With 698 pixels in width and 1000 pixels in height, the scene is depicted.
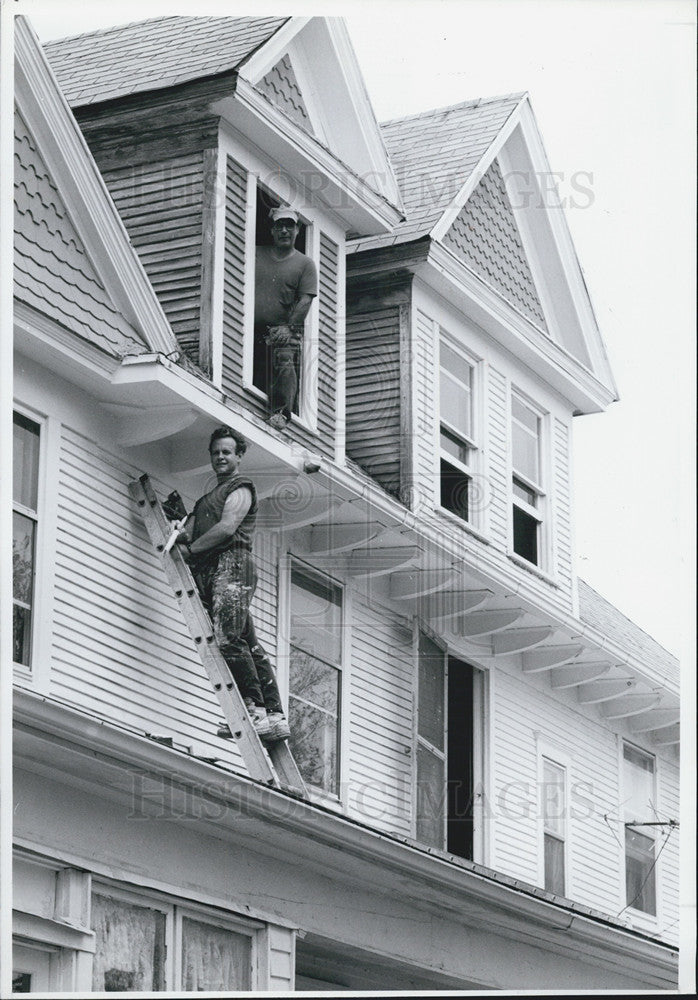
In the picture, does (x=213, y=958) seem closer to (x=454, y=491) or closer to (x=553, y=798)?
(x=454, y=491)

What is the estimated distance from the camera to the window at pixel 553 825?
62.1 ft

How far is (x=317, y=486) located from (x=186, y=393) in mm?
1805

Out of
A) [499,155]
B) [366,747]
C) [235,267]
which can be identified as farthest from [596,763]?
[235,267]

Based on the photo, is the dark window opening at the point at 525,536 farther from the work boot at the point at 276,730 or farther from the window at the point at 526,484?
the work boot at the point at 276,730

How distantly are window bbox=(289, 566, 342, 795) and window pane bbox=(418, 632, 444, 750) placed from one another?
136 centimetres

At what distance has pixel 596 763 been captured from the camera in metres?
20.0

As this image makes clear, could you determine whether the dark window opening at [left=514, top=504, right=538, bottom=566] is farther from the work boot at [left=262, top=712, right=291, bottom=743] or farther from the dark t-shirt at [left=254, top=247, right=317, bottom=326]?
the work boot at [left=262, top=712, right=291, bottom=743]

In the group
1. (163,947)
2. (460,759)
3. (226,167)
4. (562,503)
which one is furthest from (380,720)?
(226,167)

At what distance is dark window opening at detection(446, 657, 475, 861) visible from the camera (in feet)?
58.2

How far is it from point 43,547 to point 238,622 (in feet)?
5.40

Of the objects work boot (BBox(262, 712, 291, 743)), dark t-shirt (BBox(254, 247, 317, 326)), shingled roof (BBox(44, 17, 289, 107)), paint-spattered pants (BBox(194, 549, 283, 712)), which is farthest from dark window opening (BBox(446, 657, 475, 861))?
shingled roof (BBox(44, 17, 289, 107))

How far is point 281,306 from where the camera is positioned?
50.9 ft

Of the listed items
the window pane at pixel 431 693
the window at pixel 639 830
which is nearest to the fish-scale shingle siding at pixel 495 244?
the window pane at pixel 431 693

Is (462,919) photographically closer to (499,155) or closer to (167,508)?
(167,508)
